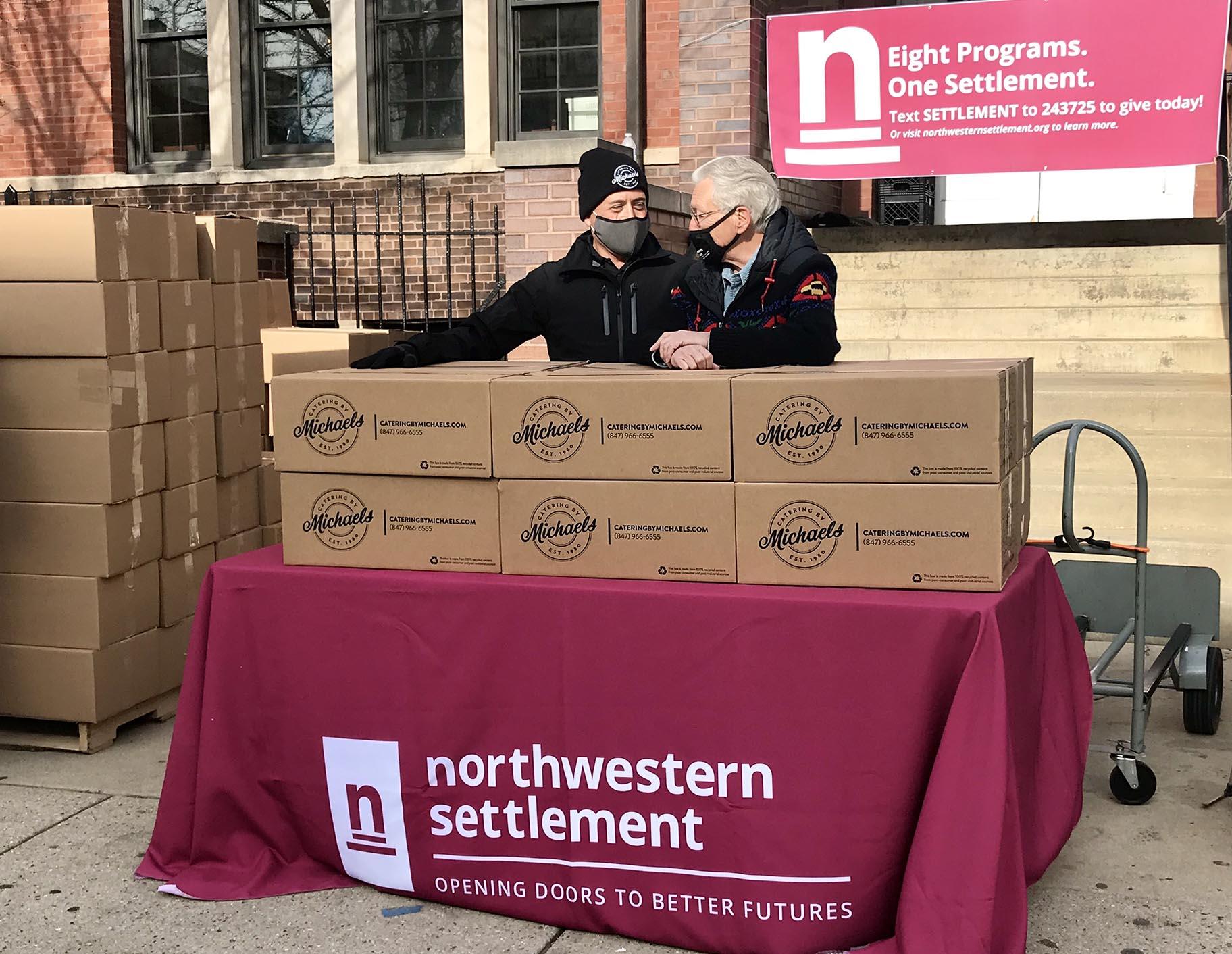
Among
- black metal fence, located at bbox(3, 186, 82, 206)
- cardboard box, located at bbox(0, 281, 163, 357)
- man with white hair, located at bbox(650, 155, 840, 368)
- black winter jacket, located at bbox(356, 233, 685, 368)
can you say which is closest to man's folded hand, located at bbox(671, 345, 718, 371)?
man with white hair, located at bbox(650, 155, 840, 368)

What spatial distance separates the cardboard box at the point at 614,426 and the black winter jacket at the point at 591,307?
3.88 ft

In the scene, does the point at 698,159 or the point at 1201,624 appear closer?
the point at 1201,624

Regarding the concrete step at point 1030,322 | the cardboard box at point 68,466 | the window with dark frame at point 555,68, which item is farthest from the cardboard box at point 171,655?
the window with dark frame at point 555,68

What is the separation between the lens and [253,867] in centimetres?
341

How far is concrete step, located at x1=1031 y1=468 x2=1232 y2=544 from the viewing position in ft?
21.7

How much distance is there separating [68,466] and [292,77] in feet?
26.4

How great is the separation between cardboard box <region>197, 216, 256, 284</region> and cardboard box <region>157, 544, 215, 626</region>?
41.1 inches

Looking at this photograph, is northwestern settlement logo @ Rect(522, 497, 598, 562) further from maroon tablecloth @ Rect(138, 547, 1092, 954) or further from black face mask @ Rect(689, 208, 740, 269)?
black face mask @ Rect(689, 208, 740, 269)

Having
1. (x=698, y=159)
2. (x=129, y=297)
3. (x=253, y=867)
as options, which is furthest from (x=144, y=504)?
(x=698, y=159)

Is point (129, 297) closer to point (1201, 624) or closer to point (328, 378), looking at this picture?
point (328, 378)

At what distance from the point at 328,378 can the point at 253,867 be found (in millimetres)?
1247

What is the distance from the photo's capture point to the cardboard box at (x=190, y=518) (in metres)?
4.88

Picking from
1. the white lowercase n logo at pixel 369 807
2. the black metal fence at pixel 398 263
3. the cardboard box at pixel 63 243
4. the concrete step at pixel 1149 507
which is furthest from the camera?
the black metal fence at pixel 398 263

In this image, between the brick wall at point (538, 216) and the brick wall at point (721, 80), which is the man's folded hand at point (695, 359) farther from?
the brick wall at point (721, 80)
